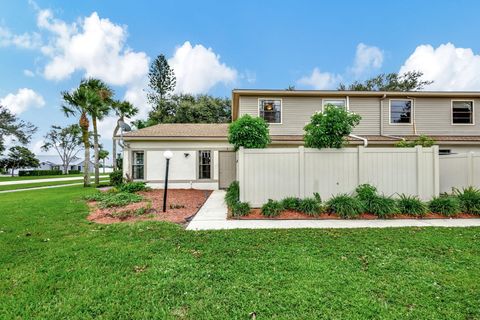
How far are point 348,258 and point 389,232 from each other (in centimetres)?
200

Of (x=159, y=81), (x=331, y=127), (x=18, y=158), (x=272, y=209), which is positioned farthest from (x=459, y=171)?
(x=18, y=158)

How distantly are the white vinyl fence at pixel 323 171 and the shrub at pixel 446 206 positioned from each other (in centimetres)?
70

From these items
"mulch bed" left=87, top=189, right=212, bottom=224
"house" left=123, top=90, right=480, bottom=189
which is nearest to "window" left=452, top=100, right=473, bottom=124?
"house" left=123, top=90, right=480, bottom=189

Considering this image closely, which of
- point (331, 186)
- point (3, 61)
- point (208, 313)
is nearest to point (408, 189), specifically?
point (331, 186)

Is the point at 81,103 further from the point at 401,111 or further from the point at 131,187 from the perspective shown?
the point at 401,111

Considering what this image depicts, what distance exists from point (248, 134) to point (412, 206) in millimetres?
5225

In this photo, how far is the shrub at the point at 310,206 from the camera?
260 inches

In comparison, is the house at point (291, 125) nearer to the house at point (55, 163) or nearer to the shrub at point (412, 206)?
the shrub at point (412, 206)

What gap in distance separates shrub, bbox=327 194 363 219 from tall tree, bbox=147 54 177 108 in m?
29.4

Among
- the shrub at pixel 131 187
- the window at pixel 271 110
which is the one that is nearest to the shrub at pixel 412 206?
the window at pixel 271 110

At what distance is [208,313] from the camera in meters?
2.43

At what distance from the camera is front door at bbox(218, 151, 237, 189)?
499 inches

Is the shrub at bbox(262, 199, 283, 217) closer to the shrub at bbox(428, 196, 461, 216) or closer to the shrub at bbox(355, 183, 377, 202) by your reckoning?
the shrub at bbox(355, 183, 377, 202)

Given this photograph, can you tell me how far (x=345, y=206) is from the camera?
649 centimetres
